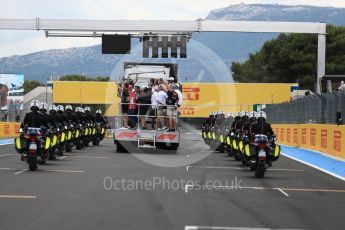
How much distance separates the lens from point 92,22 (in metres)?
42.4

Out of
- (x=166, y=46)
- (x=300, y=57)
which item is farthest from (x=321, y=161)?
(x=300, y=57)

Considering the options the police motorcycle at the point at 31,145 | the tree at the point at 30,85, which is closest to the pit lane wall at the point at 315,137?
the police motorcycle at the point at 31,145

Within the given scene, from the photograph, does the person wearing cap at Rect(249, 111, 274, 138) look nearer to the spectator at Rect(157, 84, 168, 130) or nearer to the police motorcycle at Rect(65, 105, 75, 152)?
the spectator at Rect(157, 84, 168, 130)

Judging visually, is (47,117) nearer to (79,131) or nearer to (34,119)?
(34,119)

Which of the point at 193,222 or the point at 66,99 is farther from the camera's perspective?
the point at 66,99

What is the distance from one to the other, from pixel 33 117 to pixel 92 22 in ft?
79.8

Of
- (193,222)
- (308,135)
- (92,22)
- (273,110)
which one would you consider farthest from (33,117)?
(273,110)

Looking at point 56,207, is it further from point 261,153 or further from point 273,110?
point 273,110

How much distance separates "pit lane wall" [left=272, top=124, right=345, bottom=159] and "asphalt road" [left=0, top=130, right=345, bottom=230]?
490 centimetres

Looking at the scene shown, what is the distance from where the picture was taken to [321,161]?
2361 cm

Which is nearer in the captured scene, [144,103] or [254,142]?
[254,142]

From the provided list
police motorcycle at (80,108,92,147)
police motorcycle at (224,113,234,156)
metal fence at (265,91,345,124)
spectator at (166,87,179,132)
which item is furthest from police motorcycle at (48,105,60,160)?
metal fence at (265,91,345,124)

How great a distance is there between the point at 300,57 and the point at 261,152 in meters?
63.2

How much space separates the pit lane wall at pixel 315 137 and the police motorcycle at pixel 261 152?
630 centimetres
